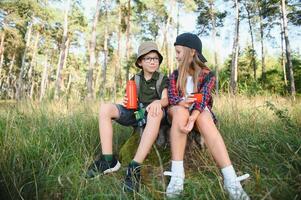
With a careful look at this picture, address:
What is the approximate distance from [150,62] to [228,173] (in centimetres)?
129

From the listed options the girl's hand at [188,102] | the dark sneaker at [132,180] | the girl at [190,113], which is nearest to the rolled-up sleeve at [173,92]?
the girl at [190,113]

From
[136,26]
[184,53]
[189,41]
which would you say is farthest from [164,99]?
[136,26]

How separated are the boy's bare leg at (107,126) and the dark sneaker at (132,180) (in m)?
0.41

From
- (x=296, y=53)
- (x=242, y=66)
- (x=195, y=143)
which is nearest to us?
(x=195, y=143)

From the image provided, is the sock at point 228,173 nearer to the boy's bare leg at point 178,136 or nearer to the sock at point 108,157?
the boy's bare leg at point 178,136

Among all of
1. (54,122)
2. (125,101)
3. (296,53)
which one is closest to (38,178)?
(125,101)

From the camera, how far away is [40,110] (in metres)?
3.52

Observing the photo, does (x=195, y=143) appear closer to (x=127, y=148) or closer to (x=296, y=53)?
(x=127, y=148)

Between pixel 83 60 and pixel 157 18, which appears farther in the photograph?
pixel 83 60

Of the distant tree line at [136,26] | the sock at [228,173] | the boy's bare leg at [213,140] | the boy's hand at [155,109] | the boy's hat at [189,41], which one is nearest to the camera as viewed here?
the sock at [228,173]

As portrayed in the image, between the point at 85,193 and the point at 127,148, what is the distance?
1098 millimetres

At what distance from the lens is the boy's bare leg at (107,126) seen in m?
2.61

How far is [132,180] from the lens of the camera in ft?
6.79

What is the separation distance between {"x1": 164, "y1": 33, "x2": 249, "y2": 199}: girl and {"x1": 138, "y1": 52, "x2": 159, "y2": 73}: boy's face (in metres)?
0.30
